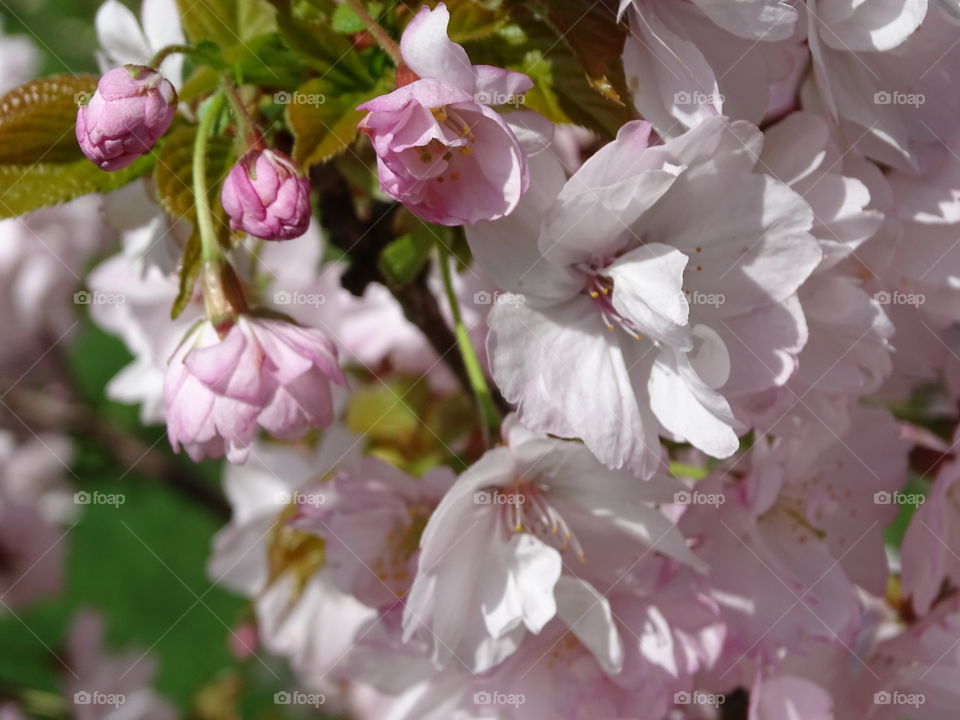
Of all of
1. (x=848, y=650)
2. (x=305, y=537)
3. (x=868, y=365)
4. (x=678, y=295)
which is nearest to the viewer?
(x=678, y=295)

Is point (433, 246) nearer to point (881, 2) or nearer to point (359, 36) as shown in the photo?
point (359, 36)

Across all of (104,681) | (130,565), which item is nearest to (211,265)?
(104,681)

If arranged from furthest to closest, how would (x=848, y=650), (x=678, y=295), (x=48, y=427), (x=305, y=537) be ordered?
(x=48, y=427), (x=305, y=537), (x=848, y=650), (x=678, y=295)

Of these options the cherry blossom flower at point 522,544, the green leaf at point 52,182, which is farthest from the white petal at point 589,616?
the green leaf at point 52,182

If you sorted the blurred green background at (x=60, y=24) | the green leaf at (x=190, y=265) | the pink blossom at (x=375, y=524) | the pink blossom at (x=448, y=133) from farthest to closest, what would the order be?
the blurred green background at (x=60, y=24) < the pink blossom at (x=375, y=524) < the green leaf at (x=190, y=265) < the pink blossom at (x=448, y=133)

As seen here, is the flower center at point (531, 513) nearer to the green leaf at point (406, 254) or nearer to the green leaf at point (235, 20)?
the green leaf at point (406, 254)

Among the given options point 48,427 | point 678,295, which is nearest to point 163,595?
point 48,427
